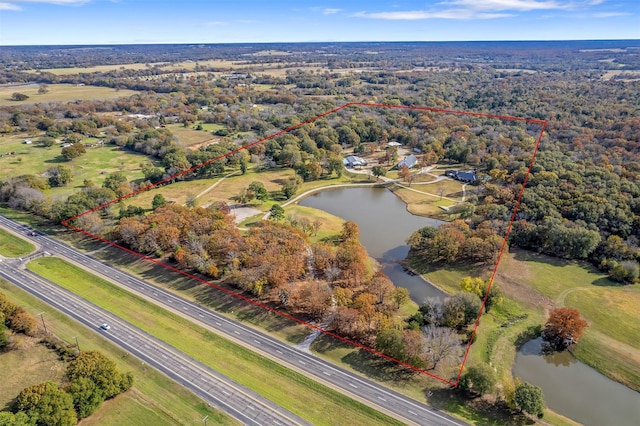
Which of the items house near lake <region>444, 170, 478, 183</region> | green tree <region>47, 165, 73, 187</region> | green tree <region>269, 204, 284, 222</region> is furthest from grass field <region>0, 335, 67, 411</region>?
house near lake <region>444, 170, 478, 183</region>

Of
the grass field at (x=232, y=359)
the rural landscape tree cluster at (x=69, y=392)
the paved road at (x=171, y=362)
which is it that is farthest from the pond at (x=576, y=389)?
the rural landscape tree cluster at (x=69, y=392)

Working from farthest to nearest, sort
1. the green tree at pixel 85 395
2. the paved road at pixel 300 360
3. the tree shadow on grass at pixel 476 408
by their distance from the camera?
1. the paved road at pixel 300 360
2. the tree shadow on grass at pixel 476 408
3. the green tree at pixel 85 395

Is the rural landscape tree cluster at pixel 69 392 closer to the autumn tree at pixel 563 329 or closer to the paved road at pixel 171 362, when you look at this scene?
the paved road at pixel 171 362

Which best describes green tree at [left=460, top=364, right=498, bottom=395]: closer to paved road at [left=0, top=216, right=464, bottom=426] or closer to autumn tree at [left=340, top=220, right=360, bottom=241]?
paved road at [left=0, top=216, right=464, bottom=426]

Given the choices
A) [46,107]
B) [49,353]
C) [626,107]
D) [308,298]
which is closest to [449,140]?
[626,107]

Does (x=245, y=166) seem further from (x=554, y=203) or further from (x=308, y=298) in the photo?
(x=554, y=203)

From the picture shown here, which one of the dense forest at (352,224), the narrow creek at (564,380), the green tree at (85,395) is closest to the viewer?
the green tree at (85,395)
